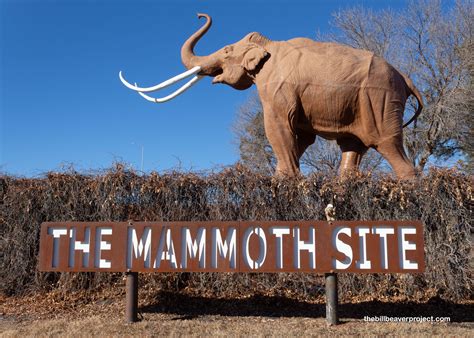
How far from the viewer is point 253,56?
764cm

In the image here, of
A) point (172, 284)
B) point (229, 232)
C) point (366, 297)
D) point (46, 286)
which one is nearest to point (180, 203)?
point (172, 284)

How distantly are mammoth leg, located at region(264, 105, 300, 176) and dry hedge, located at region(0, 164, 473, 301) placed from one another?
0.59 meters

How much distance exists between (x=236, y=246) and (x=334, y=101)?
3038mm

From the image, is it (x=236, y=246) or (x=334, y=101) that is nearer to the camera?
(x=236, y=246)

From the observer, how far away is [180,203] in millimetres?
6676

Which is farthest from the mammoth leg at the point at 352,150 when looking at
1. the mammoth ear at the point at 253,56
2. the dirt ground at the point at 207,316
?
the dirt ground at the point at 207,316

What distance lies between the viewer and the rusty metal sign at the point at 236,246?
4.87m

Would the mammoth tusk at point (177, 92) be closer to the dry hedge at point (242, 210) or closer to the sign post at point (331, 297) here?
the dry hedge at point (242, 210)

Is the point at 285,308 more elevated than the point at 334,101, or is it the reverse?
the point at 334,101

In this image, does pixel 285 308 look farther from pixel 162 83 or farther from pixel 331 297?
pixel 162 83

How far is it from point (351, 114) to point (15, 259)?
5.50m

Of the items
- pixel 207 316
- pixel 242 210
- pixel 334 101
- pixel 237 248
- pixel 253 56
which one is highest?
Answer: pixel 253 56

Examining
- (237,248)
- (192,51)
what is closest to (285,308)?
(237,248)

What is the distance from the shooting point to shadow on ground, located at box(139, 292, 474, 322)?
5891mm
